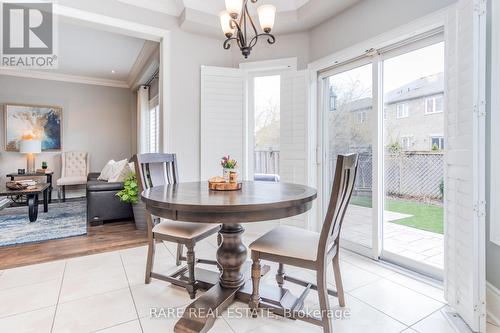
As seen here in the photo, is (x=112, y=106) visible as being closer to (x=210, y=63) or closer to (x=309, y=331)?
(x=210, y=63)

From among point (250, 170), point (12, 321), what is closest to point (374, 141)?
point (250, 170)

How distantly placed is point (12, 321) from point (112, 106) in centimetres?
600

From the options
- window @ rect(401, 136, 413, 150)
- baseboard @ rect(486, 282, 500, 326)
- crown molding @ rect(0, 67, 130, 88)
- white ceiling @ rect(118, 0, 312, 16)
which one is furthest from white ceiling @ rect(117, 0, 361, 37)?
crown molding @ rect(0, 67, 130, 88)

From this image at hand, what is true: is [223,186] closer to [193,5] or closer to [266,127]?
[266,127]

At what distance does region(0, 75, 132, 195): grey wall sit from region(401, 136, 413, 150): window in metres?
6.37

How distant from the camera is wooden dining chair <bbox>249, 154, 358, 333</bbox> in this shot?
1.49 metres

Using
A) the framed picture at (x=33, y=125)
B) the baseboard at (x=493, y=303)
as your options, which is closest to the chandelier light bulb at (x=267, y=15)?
the baseboard at (x=493, y=303)

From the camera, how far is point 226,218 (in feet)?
4.72

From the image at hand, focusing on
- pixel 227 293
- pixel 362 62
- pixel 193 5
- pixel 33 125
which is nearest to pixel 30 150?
pixel 33 125

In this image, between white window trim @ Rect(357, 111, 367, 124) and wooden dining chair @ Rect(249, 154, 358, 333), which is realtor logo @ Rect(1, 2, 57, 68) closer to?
wooden dining chair @ Rect(249, 154, 358, 333)

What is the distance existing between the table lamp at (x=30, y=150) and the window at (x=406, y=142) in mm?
6601

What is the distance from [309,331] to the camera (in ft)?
5.36

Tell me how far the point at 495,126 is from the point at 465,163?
40 cm

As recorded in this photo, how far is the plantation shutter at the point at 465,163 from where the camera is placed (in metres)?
1.59
